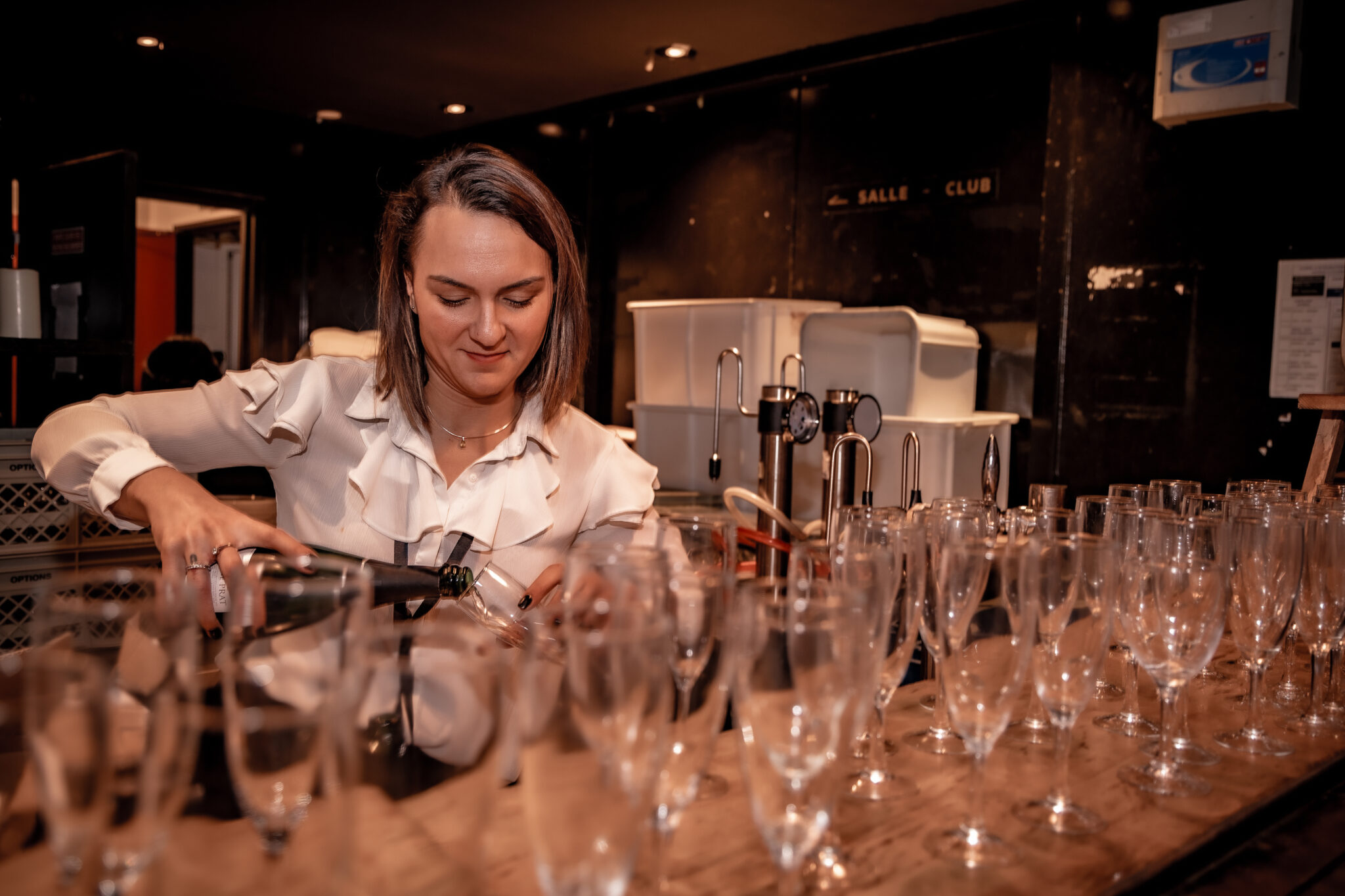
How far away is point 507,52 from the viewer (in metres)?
4.44

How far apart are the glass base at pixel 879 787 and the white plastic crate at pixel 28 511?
2.42 meters

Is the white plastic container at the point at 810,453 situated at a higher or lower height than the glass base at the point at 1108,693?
higher

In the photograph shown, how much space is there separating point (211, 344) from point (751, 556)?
6.87m

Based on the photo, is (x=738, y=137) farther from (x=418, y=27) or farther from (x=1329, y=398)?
(x=1329, y=398)

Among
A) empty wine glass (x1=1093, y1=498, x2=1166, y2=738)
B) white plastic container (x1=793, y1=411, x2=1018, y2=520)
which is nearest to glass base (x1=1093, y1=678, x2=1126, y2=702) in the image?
empty wine glass (x1=1093, y1=498, x2=1166, y2=738)

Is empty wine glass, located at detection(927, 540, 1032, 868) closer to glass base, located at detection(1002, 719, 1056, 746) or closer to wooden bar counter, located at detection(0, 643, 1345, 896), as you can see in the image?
wooden bar counter, located at detection(0, 643, 1345, 896)

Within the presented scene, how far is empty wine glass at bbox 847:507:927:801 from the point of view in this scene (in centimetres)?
89

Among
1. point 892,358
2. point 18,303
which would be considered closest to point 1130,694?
point 892,358

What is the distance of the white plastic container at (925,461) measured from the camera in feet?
9.86

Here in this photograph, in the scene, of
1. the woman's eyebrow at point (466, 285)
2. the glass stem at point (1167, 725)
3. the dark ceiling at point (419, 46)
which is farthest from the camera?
the dark ceiling at point (419, 46)

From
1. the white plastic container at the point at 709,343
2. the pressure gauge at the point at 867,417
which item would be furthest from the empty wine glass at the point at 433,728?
the white plastic container at the point at 709,343

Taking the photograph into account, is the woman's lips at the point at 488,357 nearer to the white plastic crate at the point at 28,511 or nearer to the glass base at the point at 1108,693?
the glass base at the point at 1108,693

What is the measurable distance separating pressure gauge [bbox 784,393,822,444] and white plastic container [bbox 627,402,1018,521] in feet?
0.97

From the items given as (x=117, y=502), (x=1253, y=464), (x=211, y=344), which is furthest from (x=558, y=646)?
(x=211, y=344)
